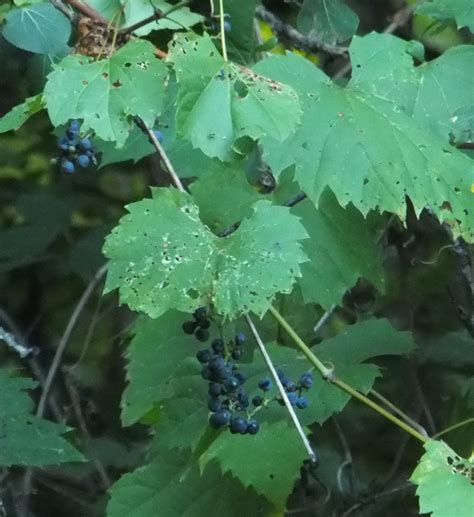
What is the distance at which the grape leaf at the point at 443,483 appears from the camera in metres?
0.82

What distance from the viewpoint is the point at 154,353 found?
1353mm

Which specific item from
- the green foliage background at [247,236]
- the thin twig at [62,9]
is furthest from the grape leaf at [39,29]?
the thin twig at [62,9]

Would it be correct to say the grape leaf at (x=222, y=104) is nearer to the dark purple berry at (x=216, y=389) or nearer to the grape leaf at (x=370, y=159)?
the grape leaf at (x=370, y=159)

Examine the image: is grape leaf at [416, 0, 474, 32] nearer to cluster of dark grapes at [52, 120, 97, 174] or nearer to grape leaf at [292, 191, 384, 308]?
grape leaf at [292, 191, 384, 308]

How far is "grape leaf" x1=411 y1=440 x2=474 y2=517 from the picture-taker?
0.82 m

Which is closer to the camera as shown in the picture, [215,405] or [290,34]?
[215,405]

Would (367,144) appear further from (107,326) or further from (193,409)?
(107,326)

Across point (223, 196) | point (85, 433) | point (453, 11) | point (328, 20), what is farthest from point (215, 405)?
point (85, 433)

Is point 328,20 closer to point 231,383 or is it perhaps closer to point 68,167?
point 68,167

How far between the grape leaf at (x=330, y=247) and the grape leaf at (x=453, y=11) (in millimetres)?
288

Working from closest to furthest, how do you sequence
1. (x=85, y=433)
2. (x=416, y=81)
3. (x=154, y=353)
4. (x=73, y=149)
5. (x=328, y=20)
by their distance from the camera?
(x=73, y=149) → (x=416, y=81) → (x=154, y=353) → (x=328, y=20) → (x=85, y=433)

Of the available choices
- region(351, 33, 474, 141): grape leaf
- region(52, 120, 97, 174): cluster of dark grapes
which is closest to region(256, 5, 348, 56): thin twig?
region(351, 33, 474, 141): grape leaf

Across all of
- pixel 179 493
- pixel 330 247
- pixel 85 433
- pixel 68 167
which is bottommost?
pixel 85 433

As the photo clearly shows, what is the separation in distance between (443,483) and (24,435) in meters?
0.67
